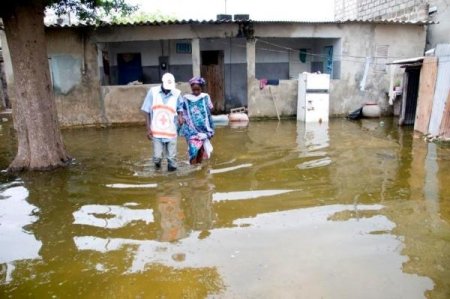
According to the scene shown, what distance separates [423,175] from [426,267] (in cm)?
316

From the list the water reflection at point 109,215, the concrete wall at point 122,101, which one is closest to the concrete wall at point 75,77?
the concrete wall at point 122,101

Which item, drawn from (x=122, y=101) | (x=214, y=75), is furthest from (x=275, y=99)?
(x=122, y=101)

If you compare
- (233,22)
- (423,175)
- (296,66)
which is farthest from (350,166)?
(296,66)

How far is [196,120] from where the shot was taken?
678 centimetres

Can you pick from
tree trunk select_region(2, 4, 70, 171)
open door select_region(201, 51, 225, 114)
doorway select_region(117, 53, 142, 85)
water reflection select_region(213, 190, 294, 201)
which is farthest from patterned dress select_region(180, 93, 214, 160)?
doorway select_region(117, 53, 142, 85)

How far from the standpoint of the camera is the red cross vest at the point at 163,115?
6285 millimetres

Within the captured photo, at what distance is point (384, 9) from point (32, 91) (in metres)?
14.4

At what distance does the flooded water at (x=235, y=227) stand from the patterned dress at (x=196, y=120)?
20.3 inches

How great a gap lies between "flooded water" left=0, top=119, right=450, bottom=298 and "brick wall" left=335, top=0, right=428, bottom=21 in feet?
27.2

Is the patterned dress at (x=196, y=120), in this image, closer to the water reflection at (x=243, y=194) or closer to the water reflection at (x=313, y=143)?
the water reflection at (x=243, y=194)

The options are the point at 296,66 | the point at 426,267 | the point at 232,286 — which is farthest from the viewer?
the point at 296,66

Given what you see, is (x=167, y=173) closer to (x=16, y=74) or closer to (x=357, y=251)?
(x=16, y=74)

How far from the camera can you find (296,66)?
1616 cm

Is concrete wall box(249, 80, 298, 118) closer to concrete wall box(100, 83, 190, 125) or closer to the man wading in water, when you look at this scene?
concrete wall box(100, 83, 190, 125)
